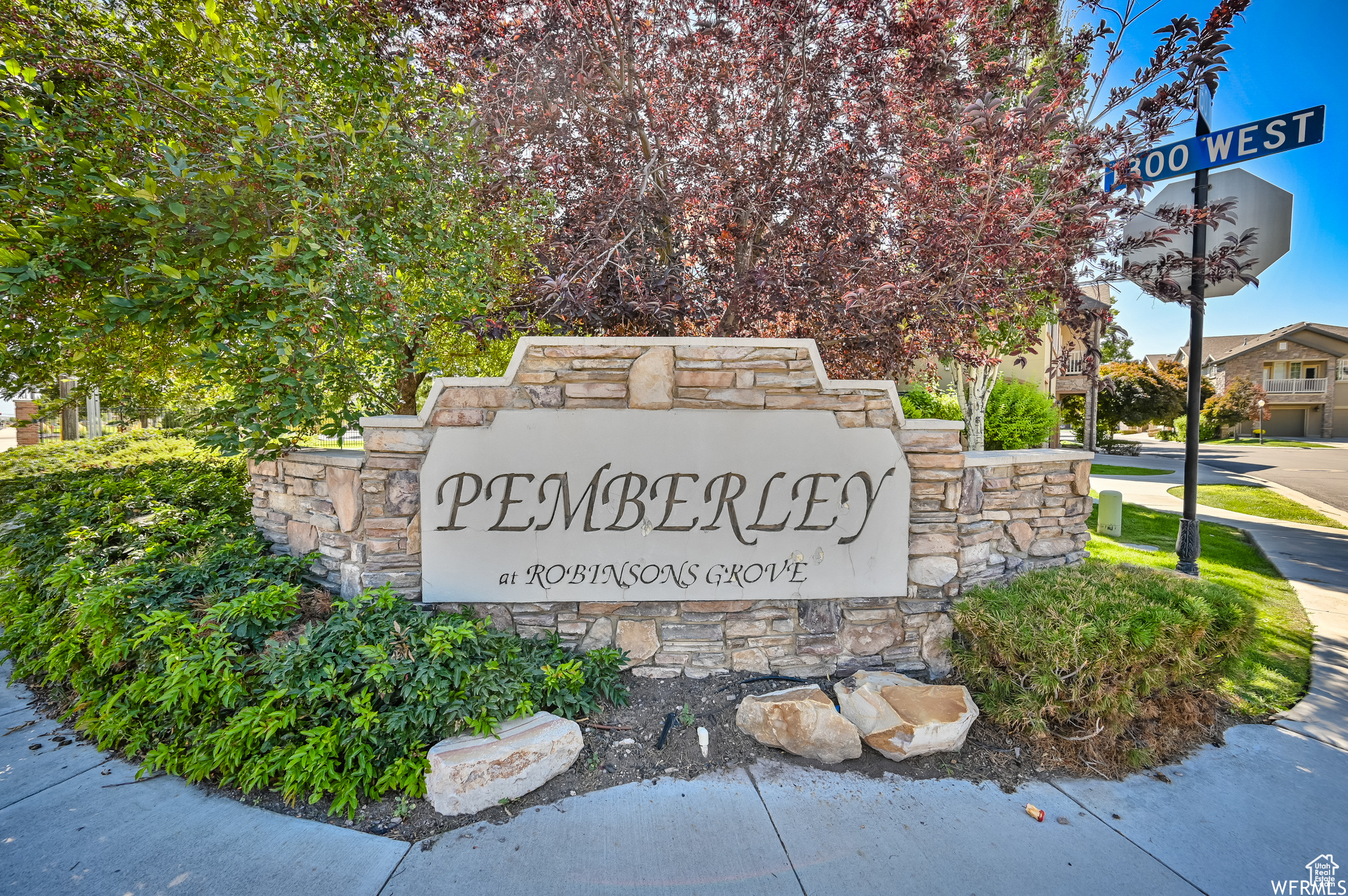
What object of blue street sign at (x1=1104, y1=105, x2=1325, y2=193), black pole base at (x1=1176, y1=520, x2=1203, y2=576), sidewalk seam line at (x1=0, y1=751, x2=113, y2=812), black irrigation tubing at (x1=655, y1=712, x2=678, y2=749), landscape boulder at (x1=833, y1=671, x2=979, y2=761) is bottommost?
sidewalk seam line at (x1=0, y1=751, x2=113, y2=812)

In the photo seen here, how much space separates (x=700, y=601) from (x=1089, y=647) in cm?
211

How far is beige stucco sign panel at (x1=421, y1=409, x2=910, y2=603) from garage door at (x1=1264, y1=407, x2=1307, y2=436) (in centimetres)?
5084

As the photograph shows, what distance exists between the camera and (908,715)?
278 cm

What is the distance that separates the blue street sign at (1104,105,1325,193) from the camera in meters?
3.93

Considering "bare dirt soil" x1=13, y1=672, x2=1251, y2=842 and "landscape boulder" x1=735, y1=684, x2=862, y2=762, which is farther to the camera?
"landscape boulder" x1=735, y1=684, x2=862, y2=762

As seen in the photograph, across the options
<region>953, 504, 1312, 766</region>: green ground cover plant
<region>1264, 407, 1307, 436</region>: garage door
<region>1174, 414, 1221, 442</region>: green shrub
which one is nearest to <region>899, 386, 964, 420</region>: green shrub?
<region>953, 504, 1312, 766</region>: green ground cover plant

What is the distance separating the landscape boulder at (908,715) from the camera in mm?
2711

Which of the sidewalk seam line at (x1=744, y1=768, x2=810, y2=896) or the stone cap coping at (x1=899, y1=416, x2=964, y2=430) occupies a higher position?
the stone cap coping at (x1=899, y1=416, x2=964, y2=430)

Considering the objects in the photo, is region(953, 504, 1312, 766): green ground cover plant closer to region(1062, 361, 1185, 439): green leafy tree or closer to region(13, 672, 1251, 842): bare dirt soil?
region(13, 672, 1251, 842): bare dirt soil

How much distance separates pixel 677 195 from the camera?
4332 mm

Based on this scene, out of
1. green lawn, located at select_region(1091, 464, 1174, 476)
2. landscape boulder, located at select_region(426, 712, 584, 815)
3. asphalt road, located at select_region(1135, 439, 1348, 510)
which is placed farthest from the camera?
green lawn, located at select_region(1091, 464, 1174, 476)

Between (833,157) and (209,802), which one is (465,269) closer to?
(833,157)

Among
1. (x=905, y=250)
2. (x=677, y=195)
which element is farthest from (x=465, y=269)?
(x=905, y=250)

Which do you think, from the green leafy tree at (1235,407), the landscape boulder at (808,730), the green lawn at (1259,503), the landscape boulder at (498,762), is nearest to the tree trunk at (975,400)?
the green lawn at (1259,503)
